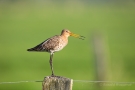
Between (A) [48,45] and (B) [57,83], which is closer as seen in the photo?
(B) [57,83]

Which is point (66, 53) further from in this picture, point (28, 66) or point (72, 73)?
point (72, 73)

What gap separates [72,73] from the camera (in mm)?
18875

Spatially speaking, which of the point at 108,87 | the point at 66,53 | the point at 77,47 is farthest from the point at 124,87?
the point at 77,47

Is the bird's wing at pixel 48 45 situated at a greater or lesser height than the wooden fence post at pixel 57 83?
greater

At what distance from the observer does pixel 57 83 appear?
8.05 meters

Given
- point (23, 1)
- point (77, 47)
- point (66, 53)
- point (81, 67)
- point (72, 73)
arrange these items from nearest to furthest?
1. point (72, 73)
2. point (81, 67)
3. point (66, 53)
4. point (77, 47)
5. point (23, 1)

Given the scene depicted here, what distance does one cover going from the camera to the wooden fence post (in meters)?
8.00

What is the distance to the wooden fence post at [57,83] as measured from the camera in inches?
315

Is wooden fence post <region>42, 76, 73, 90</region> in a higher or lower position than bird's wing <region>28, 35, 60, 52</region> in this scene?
lower

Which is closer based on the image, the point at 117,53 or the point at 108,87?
the point at 108,87

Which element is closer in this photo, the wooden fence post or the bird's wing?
the wooden fence post

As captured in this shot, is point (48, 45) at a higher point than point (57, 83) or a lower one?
higher

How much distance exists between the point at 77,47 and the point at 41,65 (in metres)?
7.86

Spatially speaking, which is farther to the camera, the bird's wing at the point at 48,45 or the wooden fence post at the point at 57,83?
the bird's wing at the point at 48,45
